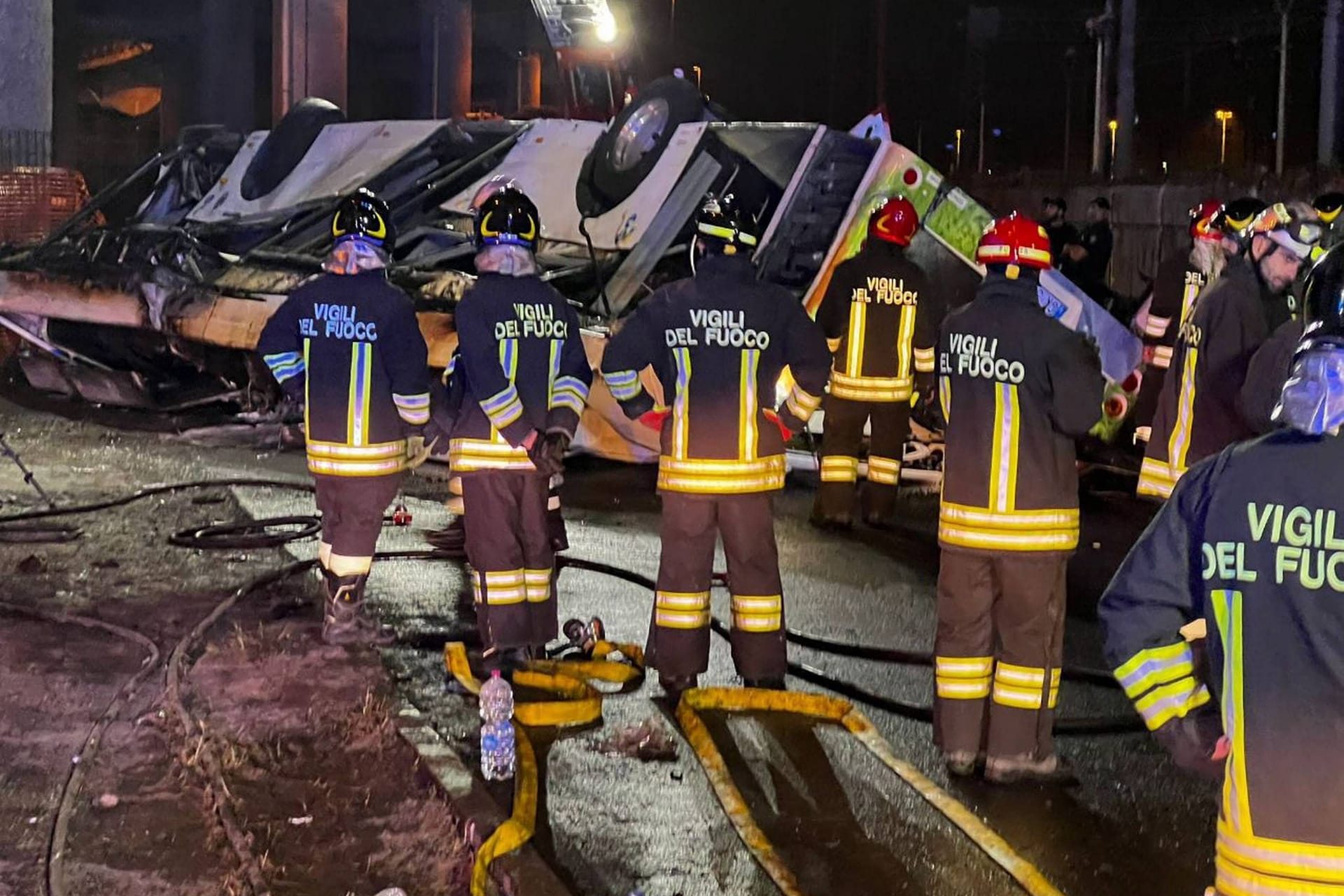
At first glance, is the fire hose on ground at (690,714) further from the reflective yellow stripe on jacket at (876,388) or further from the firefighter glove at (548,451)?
the reflective yellow stripe on jacket at (876,388)

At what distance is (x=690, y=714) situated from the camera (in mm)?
5012

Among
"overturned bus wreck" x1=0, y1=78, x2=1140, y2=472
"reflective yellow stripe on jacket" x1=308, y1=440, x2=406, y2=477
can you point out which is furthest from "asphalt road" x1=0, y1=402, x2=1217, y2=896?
"overturned bus wreck" x1=0, y1=78, x2=1140, y2=472

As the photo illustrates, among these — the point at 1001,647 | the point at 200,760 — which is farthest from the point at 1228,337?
the point at 200,760

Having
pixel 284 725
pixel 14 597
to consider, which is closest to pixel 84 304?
pixel 14 597

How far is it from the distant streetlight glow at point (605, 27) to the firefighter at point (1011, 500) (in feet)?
38.7

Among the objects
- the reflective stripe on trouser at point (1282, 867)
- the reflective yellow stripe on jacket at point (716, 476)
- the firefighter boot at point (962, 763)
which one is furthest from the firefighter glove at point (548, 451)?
the reflective stripe on trouser at point (1282, 867)

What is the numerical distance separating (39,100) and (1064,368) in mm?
17060

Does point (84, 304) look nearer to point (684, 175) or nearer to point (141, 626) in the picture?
point (684, 175)

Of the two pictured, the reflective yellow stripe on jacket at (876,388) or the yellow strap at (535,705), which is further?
the reflective yellow stripe on jacket at (876,388)

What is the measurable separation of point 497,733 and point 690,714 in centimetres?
77

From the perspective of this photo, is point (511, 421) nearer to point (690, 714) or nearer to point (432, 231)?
point (690, 714)

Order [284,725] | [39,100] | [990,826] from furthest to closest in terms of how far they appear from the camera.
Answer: [39,100]
[284,725]
[990,826]

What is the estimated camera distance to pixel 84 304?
11.9 meters

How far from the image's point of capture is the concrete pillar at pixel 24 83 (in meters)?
18.2
